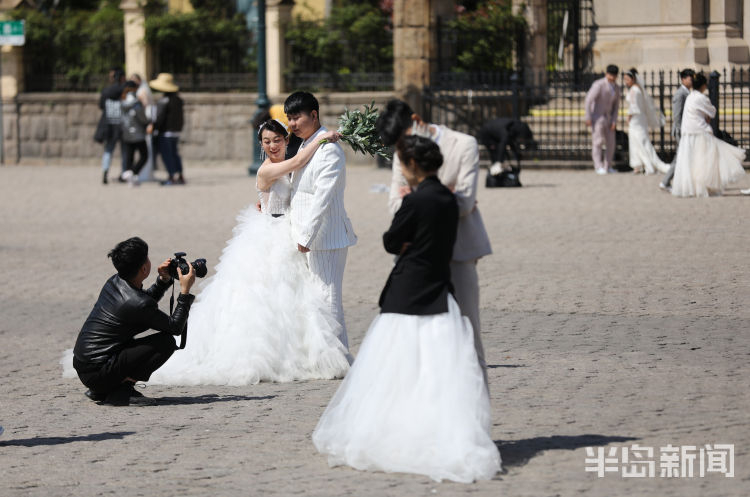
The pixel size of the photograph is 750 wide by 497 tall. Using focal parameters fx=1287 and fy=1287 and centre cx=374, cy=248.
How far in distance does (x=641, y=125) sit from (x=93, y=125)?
12.7m

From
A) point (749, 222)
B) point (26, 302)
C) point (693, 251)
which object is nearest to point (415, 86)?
point (749, 222)

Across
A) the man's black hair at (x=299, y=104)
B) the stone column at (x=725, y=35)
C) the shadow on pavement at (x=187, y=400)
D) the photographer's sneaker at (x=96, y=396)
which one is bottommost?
the shadow on pavement at (x=187, y=400)

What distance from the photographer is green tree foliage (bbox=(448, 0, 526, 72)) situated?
25.8m

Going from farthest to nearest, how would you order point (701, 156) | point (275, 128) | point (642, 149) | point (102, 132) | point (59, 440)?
point (102, 132) → point (642, 149) → point (701, 156) → point (275, 128) → point (59, 440)

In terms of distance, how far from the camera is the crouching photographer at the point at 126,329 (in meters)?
7.16

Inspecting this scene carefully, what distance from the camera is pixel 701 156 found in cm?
1759

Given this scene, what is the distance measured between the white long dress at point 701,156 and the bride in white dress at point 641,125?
12.9 feet

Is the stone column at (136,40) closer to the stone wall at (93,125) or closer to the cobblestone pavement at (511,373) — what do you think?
the stone wall at (93,125)

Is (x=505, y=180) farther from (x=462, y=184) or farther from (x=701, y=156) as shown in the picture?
(x=462, y=184)

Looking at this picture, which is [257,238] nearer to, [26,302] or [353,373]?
[353,373]

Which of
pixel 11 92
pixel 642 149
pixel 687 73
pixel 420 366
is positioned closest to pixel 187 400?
pixel 420 366

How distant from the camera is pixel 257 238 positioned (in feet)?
26.2

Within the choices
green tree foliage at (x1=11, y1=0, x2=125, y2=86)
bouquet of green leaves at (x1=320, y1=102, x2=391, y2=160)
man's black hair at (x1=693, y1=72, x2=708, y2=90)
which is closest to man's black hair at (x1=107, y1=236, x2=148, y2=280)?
bouquet of green leaves at (x1=320, y1=102, x2=391, y2=160)

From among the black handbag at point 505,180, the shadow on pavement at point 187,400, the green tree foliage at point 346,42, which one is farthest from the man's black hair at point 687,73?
the shadow on pavement at point 187,400
